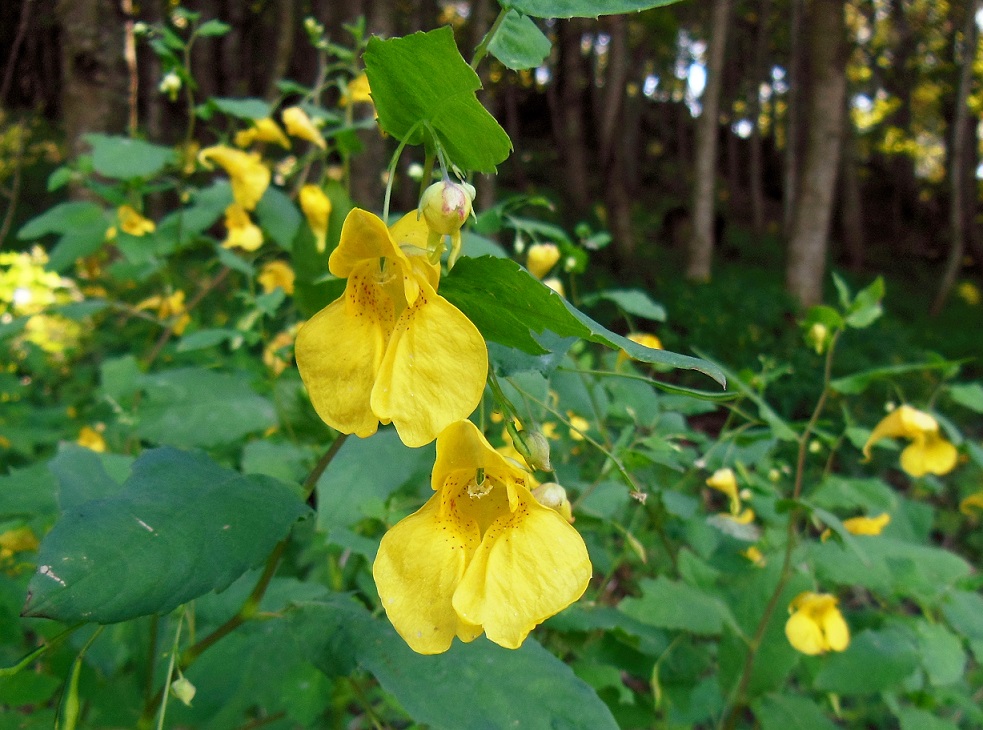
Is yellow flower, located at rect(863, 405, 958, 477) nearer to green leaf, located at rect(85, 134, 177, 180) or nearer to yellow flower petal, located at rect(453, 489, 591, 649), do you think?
yellow flower petal, located at rect(453, 489, 591, 649)

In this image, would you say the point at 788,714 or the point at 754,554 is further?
the point at 754,554

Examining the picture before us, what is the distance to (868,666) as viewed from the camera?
1.29 metres

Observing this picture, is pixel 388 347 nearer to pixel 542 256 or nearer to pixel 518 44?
pixel 518 44

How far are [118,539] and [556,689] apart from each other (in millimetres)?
401

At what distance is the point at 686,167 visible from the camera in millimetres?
13211

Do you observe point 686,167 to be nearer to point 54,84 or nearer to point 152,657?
point 54,84

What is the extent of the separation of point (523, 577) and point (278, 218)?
119cm

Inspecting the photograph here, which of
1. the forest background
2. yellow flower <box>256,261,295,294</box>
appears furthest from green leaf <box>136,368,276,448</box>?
yellow flower <box>256,261,295,294</box>

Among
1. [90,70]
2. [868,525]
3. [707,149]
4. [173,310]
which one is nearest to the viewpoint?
[868,525]

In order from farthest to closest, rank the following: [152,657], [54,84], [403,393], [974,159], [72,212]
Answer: [974,159], [54,84], [72,212], [152,657], [403,393]

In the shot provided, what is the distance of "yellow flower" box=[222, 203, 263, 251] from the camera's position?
1589 millimetres

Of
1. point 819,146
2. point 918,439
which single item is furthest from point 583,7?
point 819,146

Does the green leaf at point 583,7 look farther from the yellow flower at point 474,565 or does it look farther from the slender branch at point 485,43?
the yellow flower at point 474,565

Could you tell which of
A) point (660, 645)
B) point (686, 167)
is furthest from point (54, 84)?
point (686, 167)
